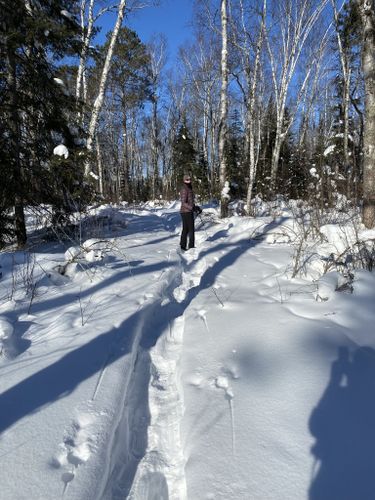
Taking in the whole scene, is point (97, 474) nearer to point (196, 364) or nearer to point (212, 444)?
point (212, 444)

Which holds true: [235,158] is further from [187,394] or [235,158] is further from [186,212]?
[187,394]

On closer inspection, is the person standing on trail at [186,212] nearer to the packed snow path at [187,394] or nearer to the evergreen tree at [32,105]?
the evergreen tree at [32,105]

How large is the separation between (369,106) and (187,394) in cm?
539

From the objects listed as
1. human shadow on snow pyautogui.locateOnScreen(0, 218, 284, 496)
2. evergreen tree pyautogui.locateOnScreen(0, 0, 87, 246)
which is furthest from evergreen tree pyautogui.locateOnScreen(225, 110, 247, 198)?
human shadow on snow pyautogui.locateOnScreen(0, 218, 284, 496)

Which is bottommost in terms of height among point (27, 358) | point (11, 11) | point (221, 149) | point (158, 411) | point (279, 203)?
point (158, 411)

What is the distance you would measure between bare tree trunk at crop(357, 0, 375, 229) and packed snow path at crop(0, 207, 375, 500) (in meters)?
2.27

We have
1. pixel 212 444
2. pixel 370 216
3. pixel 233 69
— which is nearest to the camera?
pixel 212 444

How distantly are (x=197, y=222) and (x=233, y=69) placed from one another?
845 cm

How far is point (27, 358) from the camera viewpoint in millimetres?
2463

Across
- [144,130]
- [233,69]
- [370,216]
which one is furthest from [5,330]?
[144,130]

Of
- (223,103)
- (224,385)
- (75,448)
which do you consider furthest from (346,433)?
(223,103)

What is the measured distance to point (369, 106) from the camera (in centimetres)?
530

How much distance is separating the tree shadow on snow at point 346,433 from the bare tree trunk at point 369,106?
3.70 m

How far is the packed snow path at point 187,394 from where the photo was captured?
5.18ft
